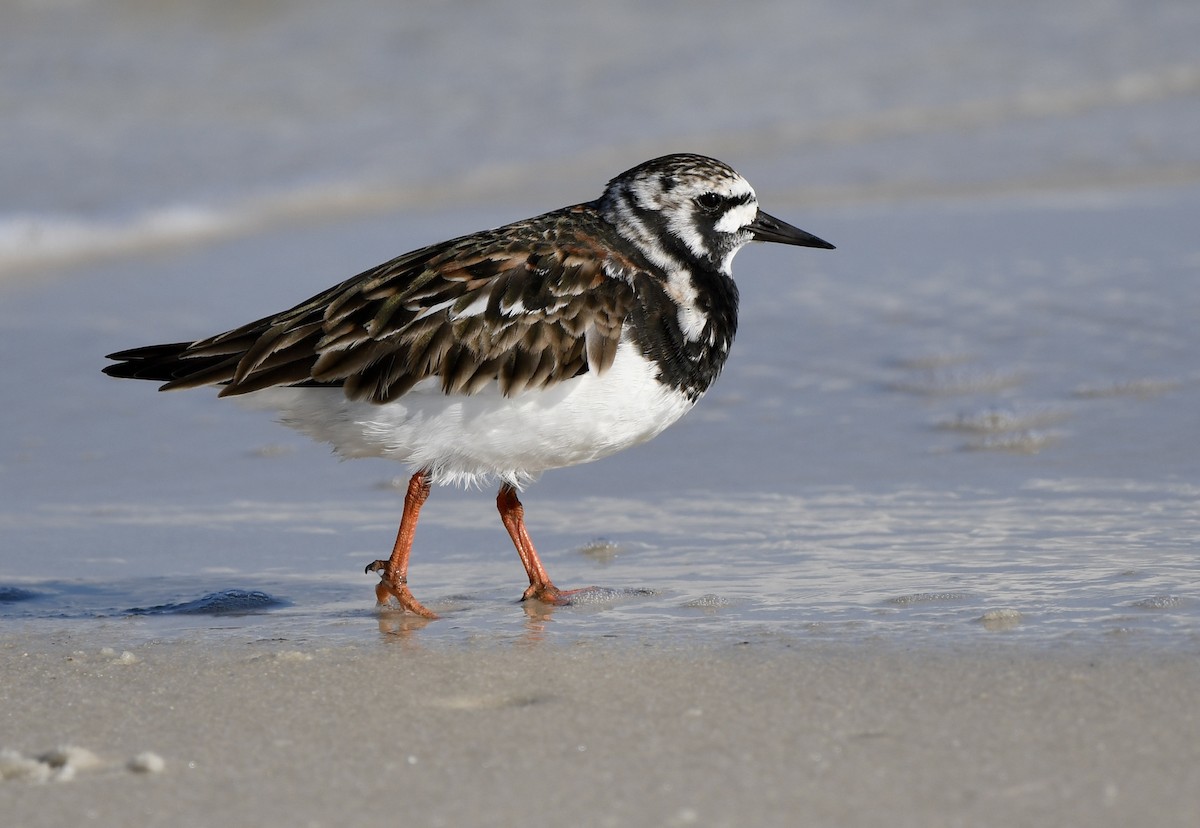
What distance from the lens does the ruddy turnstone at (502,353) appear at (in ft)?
14.2

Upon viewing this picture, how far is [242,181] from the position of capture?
11.0 metres

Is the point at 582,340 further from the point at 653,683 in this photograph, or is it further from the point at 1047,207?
the point at 1047,207

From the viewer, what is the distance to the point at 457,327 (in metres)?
4.36

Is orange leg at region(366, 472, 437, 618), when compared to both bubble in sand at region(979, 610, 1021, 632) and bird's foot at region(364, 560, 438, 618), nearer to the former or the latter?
bird's foot at region(364, 560, 438, 618)

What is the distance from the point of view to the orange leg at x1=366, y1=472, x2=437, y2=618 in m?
4.39

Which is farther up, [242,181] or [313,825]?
[242,181]

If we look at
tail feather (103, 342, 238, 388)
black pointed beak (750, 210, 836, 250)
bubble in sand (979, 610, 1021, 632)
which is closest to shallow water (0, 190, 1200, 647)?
bubble in sand (979, 610, 1021, 632)

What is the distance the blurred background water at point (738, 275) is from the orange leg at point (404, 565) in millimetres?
108

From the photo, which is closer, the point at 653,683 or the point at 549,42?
the point at 653,683

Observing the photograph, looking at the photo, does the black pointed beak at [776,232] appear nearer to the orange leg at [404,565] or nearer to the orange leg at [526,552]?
the orange leg at [526,552]

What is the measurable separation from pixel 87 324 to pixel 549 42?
6.95 metres

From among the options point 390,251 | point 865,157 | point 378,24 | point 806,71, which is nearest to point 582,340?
point 390,251

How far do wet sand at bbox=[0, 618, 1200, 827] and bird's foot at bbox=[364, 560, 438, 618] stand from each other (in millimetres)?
322

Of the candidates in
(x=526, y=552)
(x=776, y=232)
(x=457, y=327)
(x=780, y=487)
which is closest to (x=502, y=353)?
(x=457, y=327)
